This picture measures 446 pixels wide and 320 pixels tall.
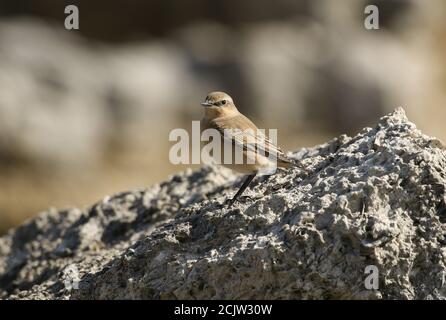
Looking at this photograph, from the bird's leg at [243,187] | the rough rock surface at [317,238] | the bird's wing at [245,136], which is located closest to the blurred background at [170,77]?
the bird's wing at [245,136]

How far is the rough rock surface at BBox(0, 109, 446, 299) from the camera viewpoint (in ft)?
16.4

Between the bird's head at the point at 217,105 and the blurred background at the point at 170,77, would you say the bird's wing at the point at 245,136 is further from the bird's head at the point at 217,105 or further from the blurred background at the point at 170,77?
the blurred background at the point at 170,77

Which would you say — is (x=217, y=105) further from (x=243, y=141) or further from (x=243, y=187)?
(x=243, y=187)

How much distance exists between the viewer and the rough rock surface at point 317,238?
500 centimetres

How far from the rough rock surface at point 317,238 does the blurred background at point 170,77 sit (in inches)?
364

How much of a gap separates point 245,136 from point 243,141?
0.05 meters

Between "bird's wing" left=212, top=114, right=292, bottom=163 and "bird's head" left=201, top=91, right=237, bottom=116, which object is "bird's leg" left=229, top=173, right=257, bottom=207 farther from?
"bird's head" left=201, top=91, right=237, bottom=116

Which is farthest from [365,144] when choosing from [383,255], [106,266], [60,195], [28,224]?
[60,195]

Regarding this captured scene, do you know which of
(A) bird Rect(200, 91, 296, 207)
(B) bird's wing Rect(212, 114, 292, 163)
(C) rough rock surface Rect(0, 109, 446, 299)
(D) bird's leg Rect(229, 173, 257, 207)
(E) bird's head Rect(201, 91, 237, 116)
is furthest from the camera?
(E) bird's head Rect(201, 91, 237, 116)

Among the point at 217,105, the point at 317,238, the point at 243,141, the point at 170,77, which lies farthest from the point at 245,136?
the point at 170,77

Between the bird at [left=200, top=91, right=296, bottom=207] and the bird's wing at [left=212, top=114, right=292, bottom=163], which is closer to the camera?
the bird at [left=200, top=91, right=296, bottom=207]

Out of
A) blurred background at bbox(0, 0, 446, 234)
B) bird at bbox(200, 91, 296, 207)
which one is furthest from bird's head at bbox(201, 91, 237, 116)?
blurred background at bbox(0, 0, 446, 234)

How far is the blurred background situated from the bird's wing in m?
8.53

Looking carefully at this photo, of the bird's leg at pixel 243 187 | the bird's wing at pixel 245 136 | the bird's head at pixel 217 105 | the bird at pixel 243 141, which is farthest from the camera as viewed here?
the bird's head at pixel 217 105
